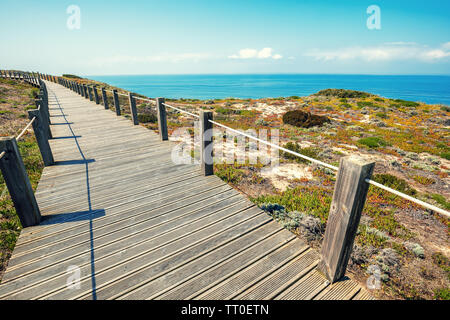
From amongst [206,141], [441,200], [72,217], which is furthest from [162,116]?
[441,200]

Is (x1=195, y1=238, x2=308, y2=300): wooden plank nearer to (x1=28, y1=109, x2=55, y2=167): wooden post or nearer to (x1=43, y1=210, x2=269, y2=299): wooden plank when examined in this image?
(x1=43, y1=210, x2=269, y2=299): wooden plank

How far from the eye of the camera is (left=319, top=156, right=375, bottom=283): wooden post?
1.99 metres

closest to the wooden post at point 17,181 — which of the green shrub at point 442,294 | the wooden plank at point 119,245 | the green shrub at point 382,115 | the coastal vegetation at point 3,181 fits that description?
the coastal vegetation at point 3,181

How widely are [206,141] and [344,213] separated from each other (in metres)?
3.09

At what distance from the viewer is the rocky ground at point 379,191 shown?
376 cm

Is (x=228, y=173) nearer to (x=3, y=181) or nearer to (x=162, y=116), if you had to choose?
(x=162, y=116)

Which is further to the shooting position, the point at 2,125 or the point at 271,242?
the point at 2,125

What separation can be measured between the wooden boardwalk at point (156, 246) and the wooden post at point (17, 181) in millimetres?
221

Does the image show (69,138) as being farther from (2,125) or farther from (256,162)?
(2,125)

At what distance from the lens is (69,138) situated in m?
7.55

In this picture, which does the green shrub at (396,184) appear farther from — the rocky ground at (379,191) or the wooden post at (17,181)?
the wooden post at (17,181)

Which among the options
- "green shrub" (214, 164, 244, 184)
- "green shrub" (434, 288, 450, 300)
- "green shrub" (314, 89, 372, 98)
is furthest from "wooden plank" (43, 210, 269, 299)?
"green shrub" (314, 89, 372, 98)
